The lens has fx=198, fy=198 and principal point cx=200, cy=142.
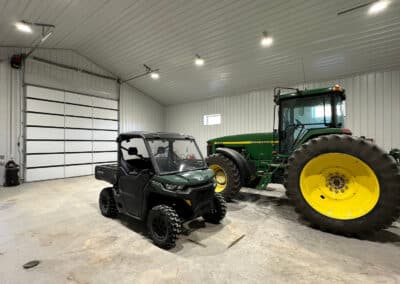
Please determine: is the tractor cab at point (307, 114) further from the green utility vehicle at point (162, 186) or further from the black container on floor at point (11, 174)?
the black container on floor at point (11, 174)

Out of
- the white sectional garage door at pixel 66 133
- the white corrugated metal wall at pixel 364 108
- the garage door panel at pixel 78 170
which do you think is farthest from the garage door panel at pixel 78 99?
the white corrugated metal wall at pixel 364 108

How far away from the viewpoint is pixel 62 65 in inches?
285

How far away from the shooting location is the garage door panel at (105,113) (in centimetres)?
831

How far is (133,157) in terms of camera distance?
332 centimetres

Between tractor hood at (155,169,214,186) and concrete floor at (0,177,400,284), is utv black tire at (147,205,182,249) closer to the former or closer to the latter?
concrete floor at (0,177,400,284)

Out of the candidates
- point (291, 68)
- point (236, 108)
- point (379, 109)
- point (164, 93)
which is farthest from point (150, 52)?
point (379, 109)

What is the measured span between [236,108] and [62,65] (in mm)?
6870

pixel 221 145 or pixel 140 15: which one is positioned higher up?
pixel 140 15

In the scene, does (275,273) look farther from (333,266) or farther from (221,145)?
(221,145)

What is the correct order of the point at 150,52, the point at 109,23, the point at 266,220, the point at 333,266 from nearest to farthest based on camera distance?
the point at 333,266, the point at 266,220, the point at 109,23, the point at 150,52

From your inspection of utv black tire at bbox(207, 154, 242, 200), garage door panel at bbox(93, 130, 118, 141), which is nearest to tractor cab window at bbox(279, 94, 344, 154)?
utv black tire at bbox(207, 154, 242, 200)

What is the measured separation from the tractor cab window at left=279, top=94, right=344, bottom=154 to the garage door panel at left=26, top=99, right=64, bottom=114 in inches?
298

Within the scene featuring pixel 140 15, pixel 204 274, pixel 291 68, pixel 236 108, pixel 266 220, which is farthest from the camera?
pixel 236 108

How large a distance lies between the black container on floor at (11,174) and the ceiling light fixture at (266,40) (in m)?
8.14
